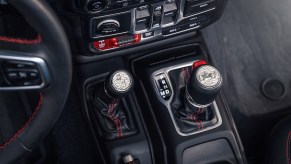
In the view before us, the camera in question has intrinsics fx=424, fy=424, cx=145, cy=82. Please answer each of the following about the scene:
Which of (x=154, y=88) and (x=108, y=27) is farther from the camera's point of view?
(x=154, y=88)

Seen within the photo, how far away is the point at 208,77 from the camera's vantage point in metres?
0.89

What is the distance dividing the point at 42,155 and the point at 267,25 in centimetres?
93

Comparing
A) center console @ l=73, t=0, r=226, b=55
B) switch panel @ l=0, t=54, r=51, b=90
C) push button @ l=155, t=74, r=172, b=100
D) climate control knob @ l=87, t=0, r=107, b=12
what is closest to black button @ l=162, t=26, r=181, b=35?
center console @ l=73, t=0, r=226, b=55

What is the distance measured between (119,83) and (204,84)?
18 cm

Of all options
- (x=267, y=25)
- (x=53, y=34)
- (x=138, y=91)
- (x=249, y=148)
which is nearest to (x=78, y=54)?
(x=138, y=91)

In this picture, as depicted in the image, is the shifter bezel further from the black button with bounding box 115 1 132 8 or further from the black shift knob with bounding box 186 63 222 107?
the black button with bounding box 115 1 132 8

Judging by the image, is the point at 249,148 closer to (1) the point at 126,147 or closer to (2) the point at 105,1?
(1) the point at 126,147

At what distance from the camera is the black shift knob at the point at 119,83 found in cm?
92

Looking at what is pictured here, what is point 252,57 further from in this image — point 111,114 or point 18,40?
point 18,40

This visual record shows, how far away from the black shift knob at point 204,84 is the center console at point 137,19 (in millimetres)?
140

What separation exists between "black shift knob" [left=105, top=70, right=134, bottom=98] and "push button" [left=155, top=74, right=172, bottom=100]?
0.14 m

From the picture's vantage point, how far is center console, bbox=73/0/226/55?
849 millimetres

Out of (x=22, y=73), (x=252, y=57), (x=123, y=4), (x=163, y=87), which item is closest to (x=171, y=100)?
(x=163, y=87)

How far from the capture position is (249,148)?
1.42m
